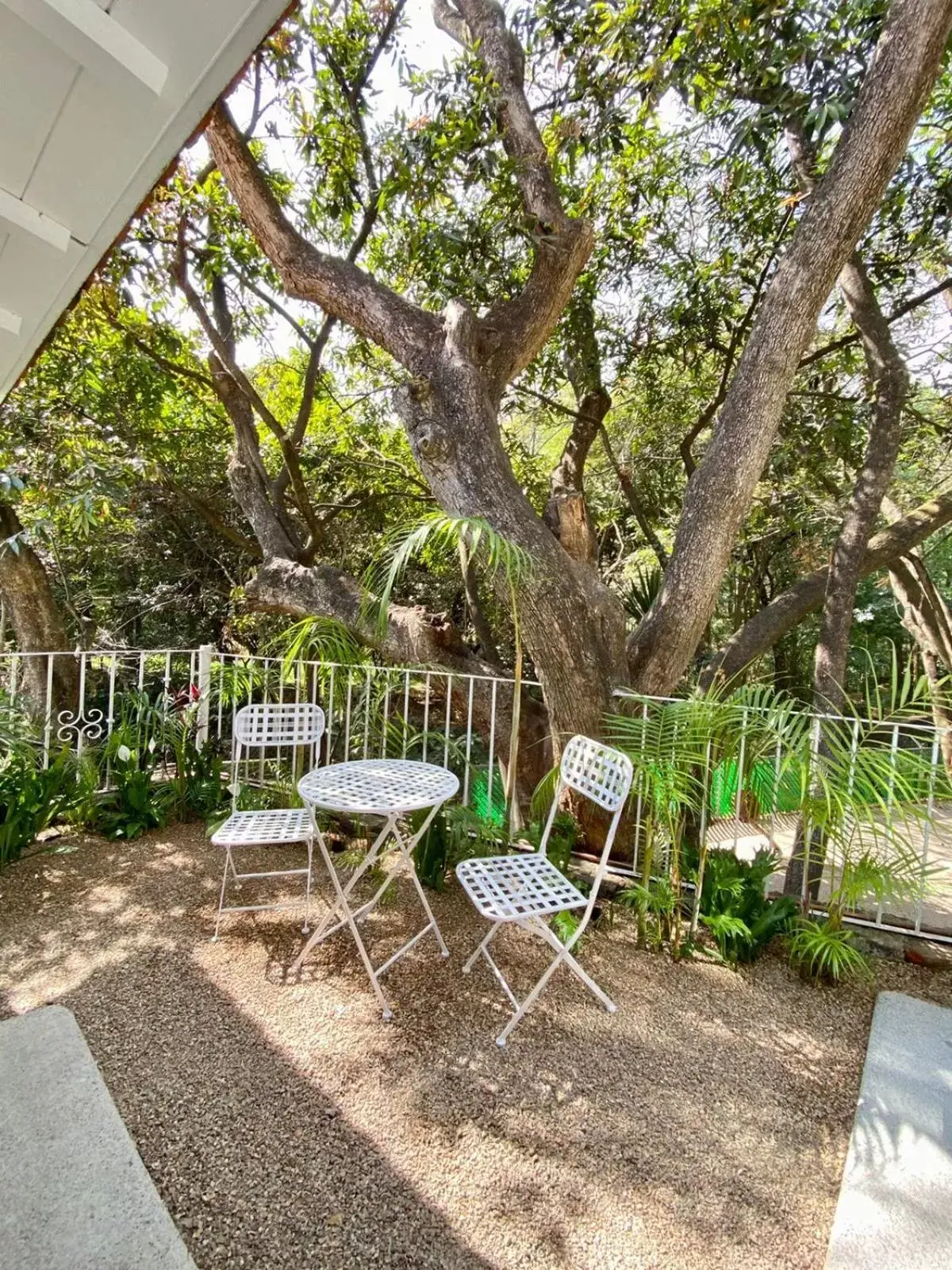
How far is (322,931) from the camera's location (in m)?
2.48

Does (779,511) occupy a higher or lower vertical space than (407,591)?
higher

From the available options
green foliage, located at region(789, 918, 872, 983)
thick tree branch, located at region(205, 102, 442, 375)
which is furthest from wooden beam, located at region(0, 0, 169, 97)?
green foliage, located at region(789, 918, 872, 983)

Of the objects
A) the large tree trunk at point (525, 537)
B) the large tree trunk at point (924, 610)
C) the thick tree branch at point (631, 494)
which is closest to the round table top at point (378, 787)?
the large tree trunk at point (525, 537)

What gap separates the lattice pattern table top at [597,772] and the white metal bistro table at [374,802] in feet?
1.66

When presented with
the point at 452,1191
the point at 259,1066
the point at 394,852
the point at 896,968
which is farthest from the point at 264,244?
the point at 896,968

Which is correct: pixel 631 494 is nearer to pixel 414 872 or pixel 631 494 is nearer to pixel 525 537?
pixel 525 537

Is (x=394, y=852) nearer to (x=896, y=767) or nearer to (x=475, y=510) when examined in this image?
(x=475, y=510)

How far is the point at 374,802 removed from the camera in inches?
90.9

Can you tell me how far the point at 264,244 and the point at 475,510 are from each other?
83.0 inches

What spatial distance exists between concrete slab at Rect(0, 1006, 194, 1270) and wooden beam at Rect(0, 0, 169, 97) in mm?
2387

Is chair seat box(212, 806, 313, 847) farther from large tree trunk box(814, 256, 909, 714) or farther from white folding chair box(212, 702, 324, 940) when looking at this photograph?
large tree trunk box(814, 256, 909, 714)

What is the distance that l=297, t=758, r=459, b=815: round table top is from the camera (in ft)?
7.48

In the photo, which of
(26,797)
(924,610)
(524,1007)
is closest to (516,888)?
(524,1007)

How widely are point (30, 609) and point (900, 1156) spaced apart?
21.9 ft
